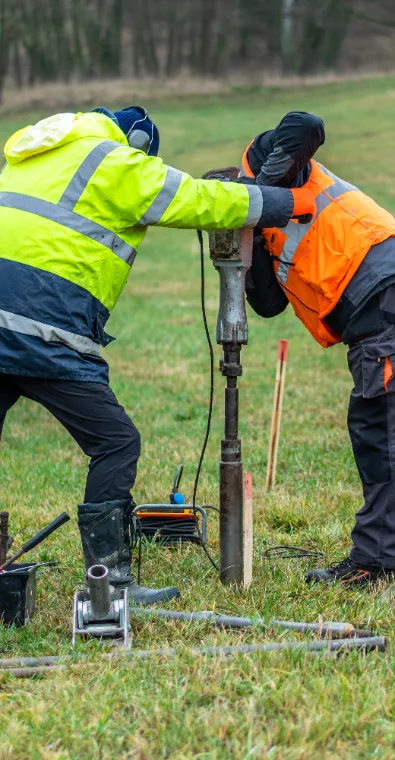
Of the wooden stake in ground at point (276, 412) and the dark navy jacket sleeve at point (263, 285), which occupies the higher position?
the dark navy jacket sleeve at point (263, 285)

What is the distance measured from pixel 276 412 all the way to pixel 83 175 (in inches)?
103

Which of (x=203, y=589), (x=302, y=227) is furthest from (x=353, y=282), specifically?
(x=203, y=589)

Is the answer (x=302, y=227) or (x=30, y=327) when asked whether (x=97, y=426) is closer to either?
(x=30, y=327)

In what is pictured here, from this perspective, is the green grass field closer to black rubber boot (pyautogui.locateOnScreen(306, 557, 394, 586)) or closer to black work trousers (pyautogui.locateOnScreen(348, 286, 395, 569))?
black rubber boot (pyautogui.locateOnScreen(306, 557, 394, 586))

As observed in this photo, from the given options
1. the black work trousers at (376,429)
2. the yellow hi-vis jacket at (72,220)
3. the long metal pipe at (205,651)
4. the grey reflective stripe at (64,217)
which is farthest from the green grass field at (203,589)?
the grey reflective stripe at (64,217)

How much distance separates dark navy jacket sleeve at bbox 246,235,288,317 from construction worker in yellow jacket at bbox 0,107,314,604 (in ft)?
1.64

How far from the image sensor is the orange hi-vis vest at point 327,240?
491 cm

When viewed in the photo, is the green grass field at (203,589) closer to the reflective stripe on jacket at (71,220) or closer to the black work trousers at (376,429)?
the black work trousers at (376,429)

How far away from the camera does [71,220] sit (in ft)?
14.8

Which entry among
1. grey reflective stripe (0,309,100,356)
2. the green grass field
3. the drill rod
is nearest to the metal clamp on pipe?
the green grass field

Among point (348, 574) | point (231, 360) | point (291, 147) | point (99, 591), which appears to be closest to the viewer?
point (99, 591)

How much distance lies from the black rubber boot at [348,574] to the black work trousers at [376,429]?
0.04 m

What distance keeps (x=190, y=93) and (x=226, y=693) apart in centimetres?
3319

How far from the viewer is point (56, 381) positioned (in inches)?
183
